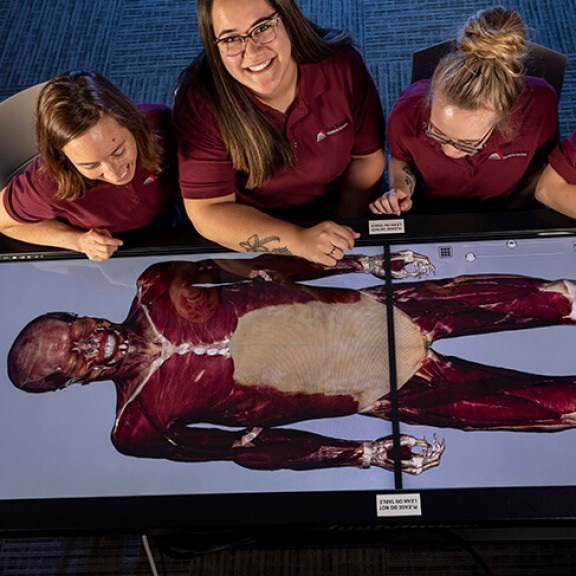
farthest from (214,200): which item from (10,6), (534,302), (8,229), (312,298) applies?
(10,6)

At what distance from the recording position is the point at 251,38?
1.36 m

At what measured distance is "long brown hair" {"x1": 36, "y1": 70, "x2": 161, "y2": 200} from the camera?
54.2 inches

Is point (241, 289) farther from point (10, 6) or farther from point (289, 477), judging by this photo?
point (10, 6)

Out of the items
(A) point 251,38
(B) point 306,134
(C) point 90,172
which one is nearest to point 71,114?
(C) point 90,172

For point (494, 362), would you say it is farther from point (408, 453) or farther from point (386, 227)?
point (386, 227)

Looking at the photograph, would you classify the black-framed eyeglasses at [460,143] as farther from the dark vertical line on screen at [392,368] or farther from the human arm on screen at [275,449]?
the human arm on screen at [275,449]

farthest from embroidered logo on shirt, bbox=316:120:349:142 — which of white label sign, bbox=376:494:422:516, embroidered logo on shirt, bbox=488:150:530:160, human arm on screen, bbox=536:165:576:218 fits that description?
white label sign, bbox=376:494:422:516

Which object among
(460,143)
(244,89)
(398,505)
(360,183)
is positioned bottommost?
(398,505)

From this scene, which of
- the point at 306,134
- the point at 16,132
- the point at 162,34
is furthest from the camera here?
the point at 162,34

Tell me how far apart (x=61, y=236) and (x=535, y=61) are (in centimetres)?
124

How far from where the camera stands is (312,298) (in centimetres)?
151

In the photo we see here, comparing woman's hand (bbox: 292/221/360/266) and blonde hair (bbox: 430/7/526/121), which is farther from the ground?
blonde hair (bbox: 430/7/526/121)

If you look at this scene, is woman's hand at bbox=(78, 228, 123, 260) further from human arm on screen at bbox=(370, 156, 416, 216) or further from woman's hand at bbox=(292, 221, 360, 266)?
human arm on screen at bbox=(370, 156, 416, 216)

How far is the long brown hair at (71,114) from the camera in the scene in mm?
1376
